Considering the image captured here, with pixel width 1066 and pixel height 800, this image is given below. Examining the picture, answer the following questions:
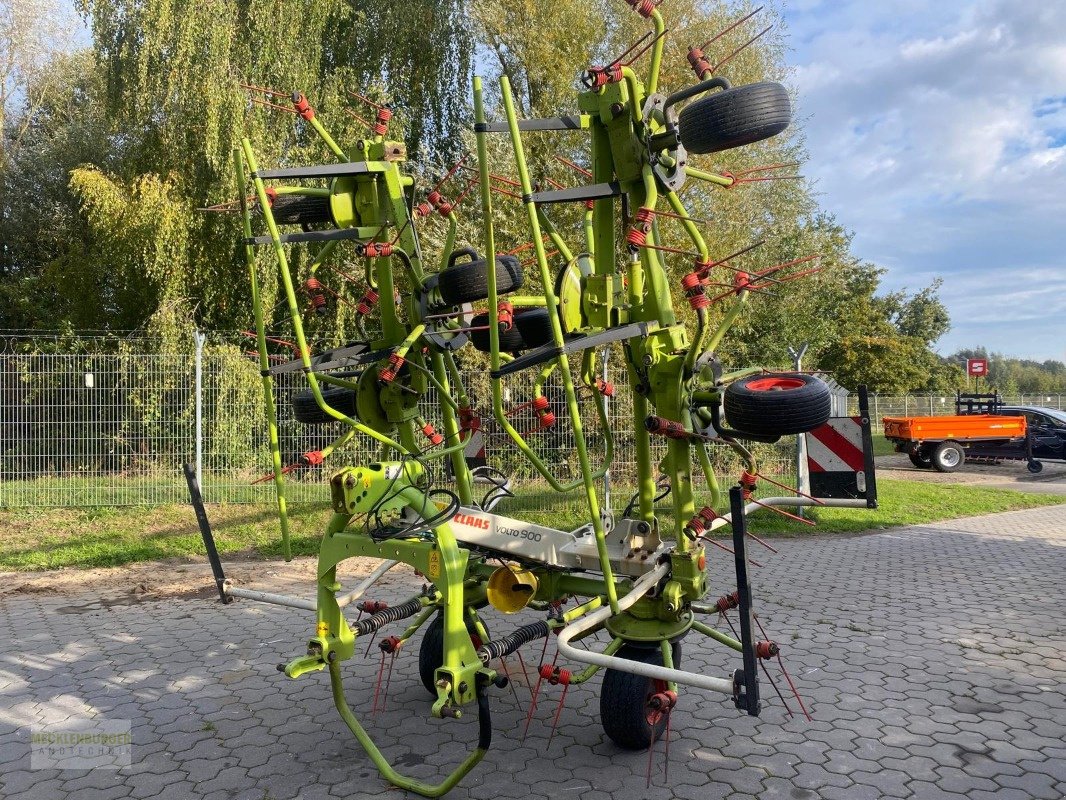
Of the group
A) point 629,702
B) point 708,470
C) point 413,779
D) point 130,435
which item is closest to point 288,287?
point 708,470

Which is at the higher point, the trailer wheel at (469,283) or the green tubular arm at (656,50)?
the green tubular arm at (656,50)

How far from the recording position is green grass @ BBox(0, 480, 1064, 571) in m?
9.70

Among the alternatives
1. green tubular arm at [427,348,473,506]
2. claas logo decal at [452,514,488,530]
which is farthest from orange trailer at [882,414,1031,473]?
claas logo decal at [452,514,488,530]

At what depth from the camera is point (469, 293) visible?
4.38 meters

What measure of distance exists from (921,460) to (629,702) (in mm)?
17680

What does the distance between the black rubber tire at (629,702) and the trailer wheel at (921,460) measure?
17283 millimetres

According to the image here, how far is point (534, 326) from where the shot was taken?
5012 mm

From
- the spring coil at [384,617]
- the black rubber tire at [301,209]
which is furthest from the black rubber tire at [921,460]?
the black rubber tire at [301,209]

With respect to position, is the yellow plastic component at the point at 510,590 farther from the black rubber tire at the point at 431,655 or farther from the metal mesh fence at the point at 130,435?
the metal mesh fence at the point at 130,435

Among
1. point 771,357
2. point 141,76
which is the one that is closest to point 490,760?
point 141,76

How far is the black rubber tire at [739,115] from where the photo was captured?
11.6 ft

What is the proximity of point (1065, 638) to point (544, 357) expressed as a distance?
16.2 ft

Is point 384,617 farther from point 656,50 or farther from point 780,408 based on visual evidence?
point 656,50

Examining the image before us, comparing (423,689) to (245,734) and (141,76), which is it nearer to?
(245,734)
